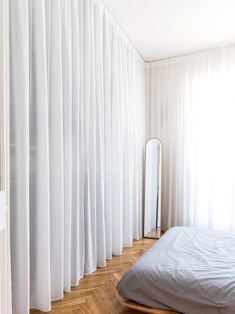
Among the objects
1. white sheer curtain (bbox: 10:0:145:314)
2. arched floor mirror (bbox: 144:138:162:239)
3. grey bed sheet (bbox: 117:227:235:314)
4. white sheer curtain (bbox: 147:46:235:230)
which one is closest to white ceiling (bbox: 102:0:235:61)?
white sheer curtain (bbox: 10:0:145:314)

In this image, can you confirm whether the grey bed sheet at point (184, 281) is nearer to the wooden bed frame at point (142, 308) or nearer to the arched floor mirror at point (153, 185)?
the wooden bed frame at point (142, 308)

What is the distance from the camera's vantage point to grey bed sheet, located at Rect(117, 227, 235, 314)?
5.62 feet

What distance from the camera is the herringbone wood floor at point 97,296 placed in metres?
1.97

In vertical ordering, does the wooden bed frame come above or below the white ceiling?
below

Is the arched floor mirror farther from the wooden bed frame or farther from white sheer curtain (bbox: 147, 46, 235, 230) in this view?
the wooden bed frame

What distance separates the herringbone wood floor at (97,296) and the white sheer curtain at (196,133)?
1.64 metres

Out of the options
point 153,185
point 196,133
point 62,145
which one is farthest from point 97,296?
point 196,133

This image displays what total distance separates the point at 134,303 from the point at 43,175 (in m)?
1.16

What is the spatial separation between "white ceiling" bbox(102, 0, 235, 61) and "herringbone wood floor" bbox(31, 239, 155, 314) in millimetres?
2801

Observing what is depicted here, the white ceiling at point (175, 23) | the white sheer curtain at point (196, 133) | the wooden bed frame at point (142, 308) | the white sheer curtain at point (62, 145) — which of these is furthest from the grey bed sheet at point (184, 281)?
the white ceiling at point (175, 23)

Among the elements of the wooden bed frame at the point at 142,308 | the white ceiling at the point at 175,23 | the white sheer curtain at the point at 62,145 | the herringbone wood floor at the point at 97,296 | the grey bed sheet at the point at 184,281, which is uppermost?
the white ceiling at the point at 175,23

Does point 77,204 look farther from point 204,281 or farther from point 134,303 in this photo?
point 204,281

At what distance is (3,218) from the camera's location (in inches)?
41.8

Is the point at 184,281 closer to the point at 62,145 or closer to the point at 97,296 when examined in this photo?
the point at 97,296
